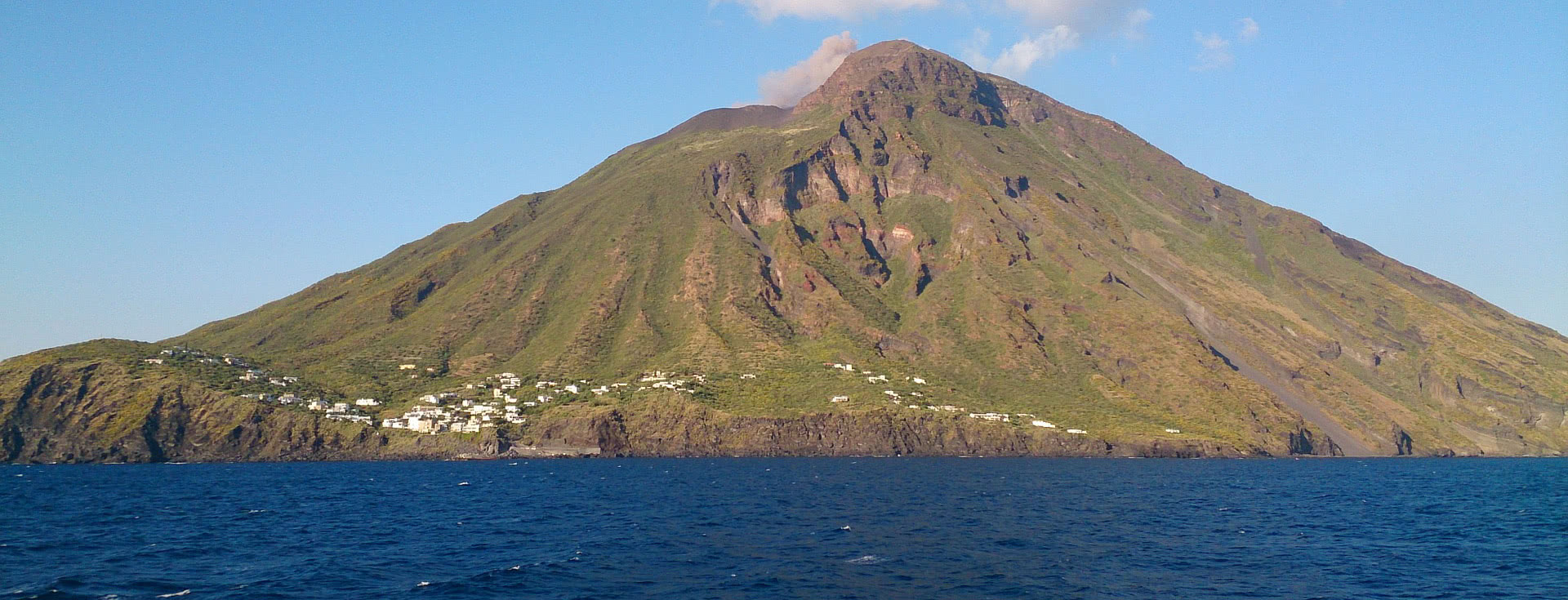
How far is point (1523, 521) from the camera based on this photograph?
349ft

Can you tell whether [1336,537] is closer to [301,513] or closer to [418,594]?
[418,594]

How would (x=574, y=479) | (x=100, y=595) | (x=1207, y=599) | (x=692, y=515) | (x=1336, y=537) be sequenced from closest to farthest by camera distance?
(x=100, y=595)
(x=1207, y=599)
(x=1336, y=537)
(x=692, y=515)
(x=574, y=479)

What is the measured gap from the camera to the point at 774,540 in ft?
274

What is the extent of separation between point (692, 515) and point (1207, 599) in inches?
2096

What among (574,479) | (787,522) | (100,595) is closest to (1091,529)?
(787,522)

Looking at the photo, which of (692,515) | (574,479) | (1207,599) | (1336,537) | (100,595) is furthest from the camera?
(574,479)

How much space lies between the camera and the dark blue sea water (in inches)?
2552

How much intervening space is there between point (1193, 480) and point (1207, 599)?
11464 cm

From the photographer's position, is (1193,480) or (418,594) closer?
(418,594)

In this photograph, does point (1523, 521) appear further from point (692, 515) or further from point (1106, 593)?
point (692, 515)

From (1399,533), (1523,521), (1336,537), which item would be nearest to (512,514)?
(1336,537)

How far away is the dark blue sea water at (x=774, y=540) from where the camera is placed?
64.8m

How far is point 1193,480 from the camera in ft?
552

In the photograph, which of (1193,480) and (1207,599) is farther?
(1193,480)
